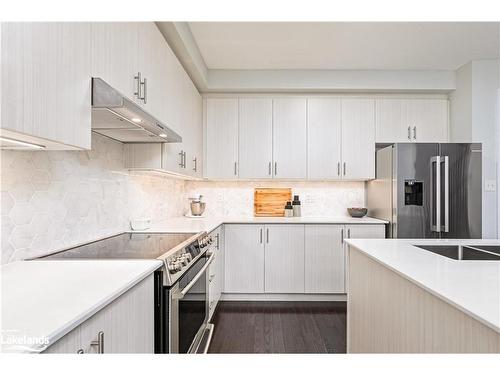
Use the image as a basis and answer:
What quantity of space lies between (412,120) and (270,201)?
6.18ft

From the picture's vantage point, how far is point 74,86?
1.23 metres

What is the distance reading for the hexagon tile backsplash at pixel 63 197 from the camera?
1.40 m

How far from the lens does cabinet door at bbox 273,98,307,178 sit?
3783 mm

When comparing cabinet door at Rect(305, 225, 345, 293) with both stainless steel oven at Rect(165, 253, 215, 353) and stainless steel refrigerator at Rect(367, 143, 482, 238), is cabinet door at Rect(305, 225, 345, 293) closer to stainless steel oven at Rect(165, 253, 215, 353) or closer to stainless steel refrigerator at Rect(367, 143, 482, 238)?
stainless steel refrigerator at Rect(367, 143, 482, 238)

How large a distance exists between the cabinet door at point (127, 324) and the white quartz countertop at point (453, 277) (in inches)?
40.5

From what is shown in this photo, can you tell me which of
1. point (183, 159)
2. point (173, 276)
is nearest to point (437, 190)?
point (183, 159)

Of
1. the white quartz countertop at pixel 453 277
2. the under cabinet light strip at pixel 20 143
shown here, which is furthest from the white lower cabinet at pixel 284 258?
the under cabinet light strip at pixel 20 143

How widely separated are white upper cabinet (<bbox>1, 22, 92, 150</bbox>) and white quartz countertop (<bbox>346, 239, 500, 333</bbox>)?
134cm

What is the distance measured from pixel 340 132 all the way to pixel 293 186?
86 centimetres

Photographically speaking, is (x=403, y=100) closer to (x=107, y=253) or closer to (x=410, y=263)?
(x=410, y=263)

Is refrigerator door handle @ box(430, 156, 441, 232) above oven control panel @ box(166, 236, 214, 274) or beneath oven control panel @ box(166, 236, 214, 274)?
above

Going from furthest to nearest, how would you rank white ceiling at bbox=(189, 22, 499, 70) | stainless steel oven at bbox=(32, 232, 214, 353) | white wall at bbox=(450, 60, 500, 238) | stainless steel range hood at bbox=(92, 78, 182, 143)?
1. white wall at bbox=(450, 60, 500, 238)
2. white ceiling at bbox=(189, 22, 499, 70)
3. stainless steel oven at bbox=(32, 232, 214, 353)
4. stainless steel range hood at bbox=(92, 78, 182, 143)

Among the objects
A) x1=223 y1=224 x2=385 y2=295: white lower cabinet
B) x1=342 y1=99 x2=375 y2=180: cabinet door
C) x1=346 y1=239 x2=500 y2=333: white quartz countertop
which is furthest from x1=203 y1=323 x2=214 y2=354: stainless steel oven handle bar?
x1=342 y1=99 x2=375 y2=180: cabinet door

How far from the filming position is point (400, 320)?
1.36 metres
